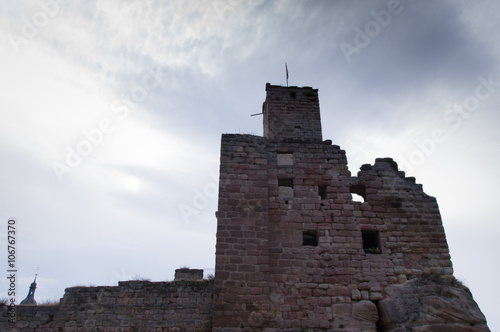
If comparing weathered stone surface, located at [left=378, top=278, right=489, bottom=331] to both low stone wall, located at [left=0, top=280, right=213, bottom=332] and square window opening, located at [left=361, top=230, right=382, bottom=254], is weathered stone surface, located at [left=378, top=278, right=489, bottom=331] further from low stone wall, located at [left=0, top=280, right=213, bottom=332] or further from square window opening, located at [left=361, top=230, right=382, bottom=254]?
low stone wall, located at [left=0, top=280, right=213, bottom=332]

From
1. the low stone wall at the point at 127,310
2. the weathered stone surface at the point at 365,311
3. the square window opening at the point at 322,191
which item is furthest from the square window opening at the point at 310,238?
the low stone wall at the point at 127,310

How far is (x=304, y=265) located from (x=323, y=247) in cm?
73

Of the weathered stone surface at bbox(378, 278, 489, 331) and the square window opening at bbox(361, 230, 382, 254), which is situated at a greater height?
the square window opening at bbox(361, 230, 382, 254)

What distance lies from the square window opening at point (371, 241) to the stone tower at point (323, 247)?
28 mm

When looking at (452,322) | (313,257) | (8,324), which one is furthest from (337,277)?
(8,324)

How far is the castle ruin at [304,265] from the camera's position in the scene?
7.77 m

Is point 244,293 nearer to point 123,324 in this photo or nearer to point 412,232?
point 123,324

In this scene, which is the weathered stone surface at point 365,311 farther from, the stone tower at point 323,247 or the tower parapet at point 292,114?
the tower parapet at point 292,114

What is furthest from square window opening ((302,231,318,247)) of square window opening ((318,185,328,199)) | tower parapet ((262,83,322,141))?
tower parapet ((262,83,322,141))

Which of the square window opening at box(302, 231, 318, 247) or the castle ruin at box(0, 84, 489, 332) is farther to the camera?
the square window opening at box(302, 231, 318, 247)

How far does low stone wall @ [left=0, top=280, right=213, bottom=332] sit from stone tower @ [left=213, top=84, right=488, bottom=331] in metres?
1.06

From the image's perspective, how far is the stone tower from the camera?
7.74m

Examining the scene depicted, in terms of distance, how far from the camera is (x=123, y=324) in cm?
842

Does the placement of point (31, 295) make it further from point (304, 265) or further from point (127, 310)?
point (304, 265)
